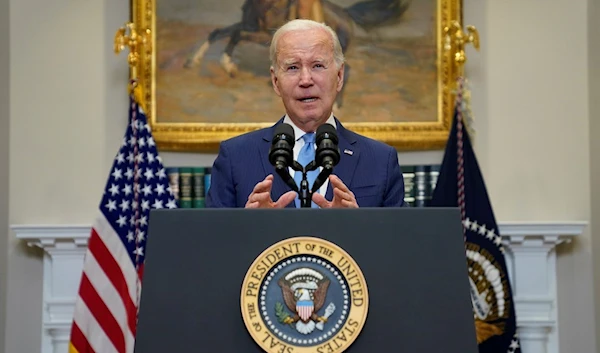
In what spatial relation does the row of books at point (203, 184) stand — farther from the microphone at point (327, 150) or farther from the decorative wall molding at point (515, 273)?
Answer: the microphone at point (327, 150)

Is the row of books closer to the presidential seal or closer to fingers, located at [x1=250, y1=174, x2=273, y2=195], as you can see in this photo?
fingers, located at [x1=250, y1=174, x2=273, y2=195]

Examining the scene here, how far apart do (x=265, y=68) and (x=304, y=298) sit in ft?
13.9

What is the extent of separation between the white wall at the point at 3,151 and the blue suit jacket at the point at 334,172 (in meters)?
3.26

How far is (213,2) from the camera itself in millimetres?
6090

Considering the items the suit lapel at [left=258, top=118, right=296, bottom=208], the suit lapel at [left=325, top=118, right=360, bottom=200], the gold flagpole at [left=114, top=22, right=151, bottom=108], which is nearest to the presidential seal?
the suit lapel at [left=258, top=118, right=296, bottom=208]

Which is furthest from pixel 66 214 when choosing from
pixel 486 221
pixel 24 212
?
pixel 486 221

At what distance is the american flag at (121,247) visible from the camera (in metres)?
5.49

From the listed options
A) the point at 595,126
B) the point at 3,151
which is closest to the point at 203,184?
the point at 3,151

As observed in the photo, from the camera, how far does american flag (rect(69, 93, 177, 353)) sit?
549cm

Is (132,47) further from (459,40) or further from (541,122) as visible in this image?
(541,122)

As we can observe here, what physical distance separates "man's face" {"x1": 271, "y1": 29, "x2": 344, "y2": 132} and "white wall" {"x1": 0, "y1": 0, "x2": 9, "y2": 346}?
3369mm

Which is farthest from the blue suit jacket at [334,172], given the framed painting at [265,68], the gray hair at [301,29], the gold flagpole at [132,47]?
the framed painting at [265,68]

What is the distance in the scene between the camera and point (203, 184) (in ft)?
19.2

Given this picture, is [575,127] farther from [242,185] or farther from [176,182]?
[242,185]
